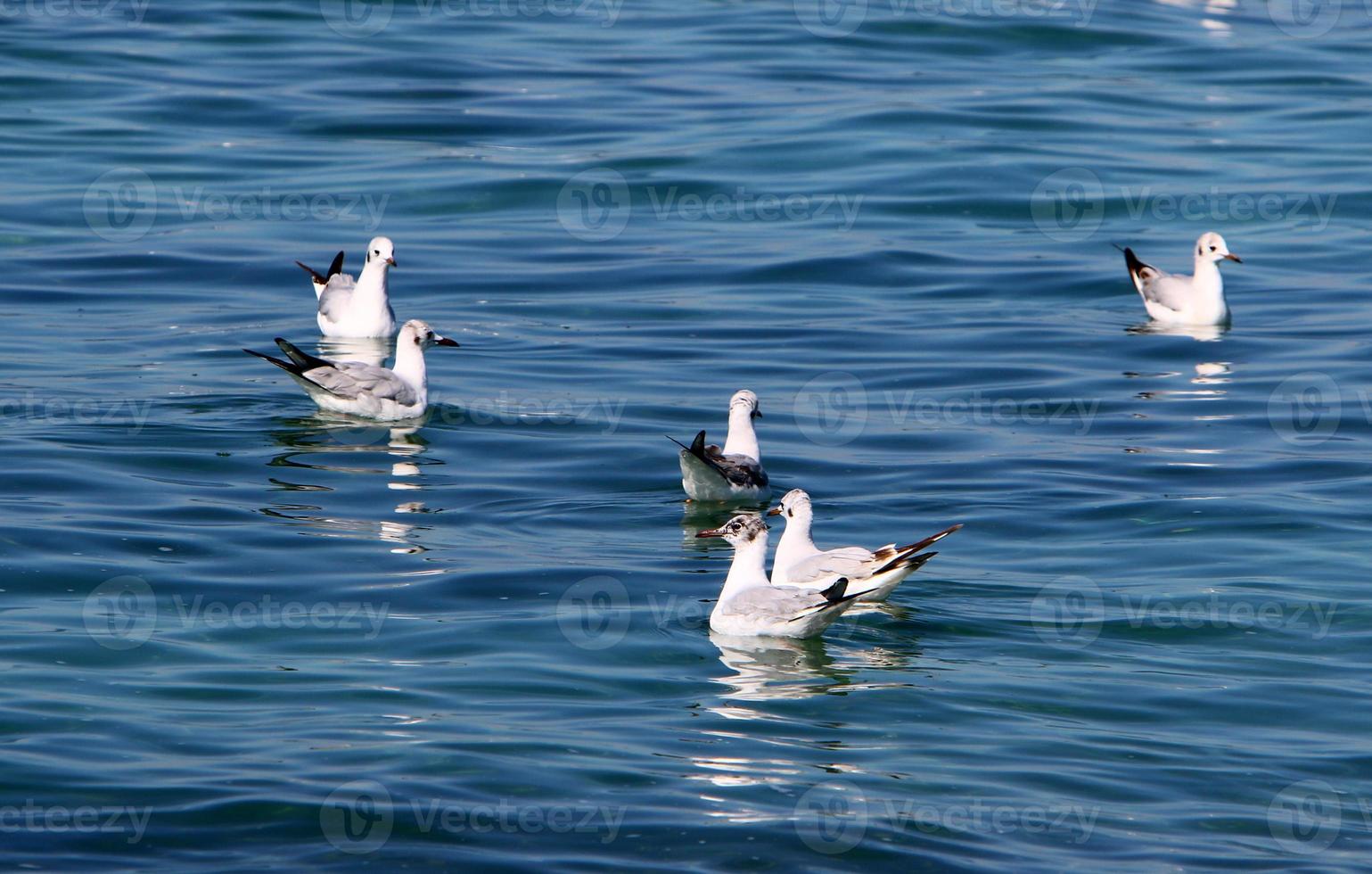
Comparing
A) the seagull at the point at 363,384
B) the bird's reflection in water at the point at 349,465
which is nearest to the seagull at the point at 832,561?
the bird's reflection in water at the point at 349,465

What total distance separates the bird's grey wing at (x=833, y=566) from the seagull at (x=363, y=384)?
5.34 metres

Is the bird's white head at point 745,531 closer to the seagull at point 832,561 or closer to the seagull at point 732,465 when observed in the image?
the seagull at point 832,561

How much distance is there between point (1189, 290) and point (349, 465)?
9723mm

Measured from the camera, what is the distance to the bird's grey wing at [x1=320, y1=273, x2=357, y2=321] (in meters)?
19.6

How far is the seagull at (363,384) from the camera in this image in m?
16.0

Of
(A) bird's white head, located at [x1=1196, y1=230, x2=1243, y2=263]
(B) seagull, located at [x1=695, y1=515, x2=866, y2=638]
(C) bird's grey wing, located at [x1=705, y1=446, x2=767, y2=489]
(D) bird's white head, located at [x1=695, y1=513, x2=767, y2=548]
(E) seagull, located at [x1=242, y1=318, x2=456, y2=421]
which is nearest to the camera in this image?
(B) seagull, located at [x1=695, y1=515, x2=866, y2=638]

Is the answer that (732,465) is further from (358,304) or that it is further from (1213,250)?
(1213,250)

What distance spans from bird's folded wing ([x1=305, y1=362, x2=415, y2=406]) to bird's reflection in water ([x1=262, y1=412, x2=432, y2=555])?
242 millimetres

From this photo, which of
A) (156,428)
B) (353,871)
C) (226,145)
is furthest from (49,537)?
(226,145)

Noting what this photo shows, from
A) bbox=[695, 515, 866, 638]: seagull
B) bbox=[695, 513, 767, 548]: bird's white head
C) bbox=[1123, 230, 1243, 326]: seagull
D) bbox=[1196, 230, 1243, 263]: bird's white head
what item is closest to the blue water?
bbox=[695, 515, 866, 638]: seagull

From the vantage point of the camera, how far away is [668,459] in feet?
49.8

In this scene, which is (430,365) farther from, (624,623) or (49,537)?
(624,623)

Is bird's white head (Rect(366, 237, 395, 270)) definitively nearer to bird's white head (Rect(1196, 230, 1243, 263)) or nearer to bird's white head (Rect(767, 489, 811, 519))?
bird's white head (Rect(767, 489, 811, 519))

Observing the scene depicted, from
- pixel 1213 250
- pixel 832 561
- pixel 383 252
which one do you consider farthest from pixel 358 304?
pixel 832 561
